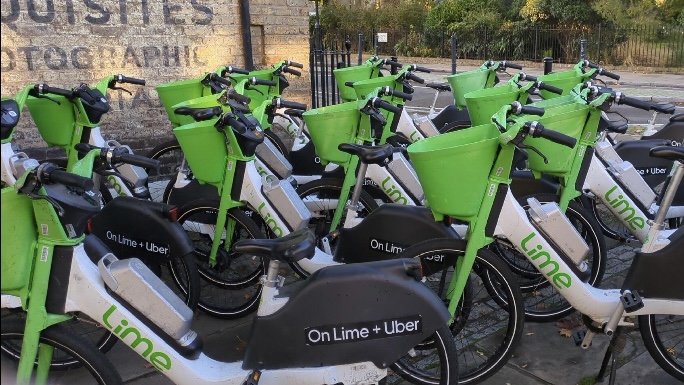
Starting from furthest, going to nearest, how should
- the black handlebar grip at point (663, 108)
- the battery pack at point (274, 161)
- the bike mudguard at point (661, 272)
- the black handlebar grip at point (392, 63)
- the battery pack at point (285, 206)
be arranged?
the black handlebar grip at point (392, 63), the battery pack at point (274, 161), the black handlebar grip at point (663, 108), the battery pack at point (285, 206), the bike mudguard at point (661, 272)

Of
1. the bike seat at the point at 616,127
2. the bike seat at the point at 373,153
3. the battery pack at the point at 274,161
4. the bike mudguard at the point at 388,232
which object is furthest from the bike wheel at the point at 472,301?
the battery pack at the point at 274,161

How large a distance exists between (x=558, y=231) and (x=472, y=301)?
0.59 metres

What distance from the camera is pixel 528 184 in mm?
4203

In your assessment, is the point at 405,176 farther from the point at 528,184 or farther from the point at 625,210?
the point at 625,210

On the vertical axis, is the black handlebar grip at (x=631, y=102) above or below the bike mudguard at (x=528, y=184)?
above

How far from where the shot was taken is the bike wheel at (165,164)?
5.17 metres

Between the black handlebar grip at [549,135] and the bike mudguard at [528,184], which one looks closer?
the black handlebar grip at [549,135]

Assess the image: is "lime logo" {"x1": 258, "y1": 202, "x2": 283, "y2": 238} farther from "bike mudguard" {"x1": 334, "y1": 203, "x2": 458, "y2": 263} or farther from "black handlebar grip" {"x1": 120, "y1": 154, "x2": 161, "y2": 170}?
"black handlebar grip" {"x1": 120, "y1": 154, "x2": 161, "y2": 170}

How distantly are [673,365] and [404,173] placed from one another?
80.8 inches

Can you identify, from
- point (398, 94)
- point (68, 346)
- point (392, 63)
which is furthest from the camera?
point (392, 63)

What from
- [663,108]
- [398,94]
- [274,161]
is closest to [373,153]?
[398,94]

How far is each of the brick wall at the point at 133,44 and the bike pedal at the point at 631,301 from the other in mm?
4888

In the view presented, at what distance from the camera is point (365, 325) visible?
2604mm

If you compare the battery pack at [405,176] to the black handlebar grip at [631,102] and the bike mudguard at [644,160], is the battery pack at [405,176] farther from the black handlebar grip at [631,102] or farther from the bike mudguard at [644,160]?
the bike mudguard at [644,160]
